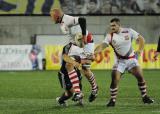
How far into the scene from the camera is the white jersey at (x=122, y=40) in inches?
545

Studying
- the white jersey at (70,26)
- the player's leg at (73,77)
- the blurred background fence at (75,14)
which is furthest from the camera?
the blurred background fence at (75,14)

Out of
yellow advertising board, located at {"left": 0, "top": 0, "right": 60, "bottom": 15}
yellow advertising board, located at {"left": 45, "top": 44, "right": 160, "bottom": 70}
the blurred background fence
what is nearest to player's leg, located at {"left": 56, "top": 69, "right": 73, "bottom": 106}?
yellow advertising board, located at {"left": 45, "top": 44, "right": 160, "bottom": 70}

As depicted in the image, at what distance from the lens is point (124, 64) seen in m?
14.0

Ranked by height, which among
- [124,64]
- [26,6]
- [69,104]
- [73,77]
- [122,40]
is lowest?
[26,6]

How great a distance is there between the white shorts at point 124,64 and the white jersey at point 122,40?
0.16 m

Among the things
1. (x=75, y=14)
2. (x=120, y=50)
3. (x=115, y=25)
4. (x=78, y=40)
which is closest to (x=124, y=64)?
(x=120, y=50)

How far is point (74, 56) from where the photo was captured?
14008 mm

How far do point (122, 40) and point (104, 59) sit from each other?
2074 centimetres

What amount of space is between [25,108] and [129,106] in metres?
2.22

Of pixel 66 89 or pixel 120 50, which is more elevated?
pixel 120 50

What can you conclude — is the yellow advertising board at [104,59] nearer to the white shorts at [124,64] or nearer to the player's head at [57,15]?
the white shorts at [124,64]

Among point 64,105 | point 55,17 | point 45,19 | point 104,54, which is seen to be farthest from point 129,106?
point 45,19

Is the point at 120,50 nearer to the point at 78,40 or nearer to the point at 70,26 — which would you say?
the point at 78,40

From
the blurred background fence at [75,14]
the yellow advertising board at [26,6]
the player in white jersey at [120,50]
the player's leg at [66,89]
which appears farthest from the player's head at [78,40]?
the yellow advertising board at [26,6]
